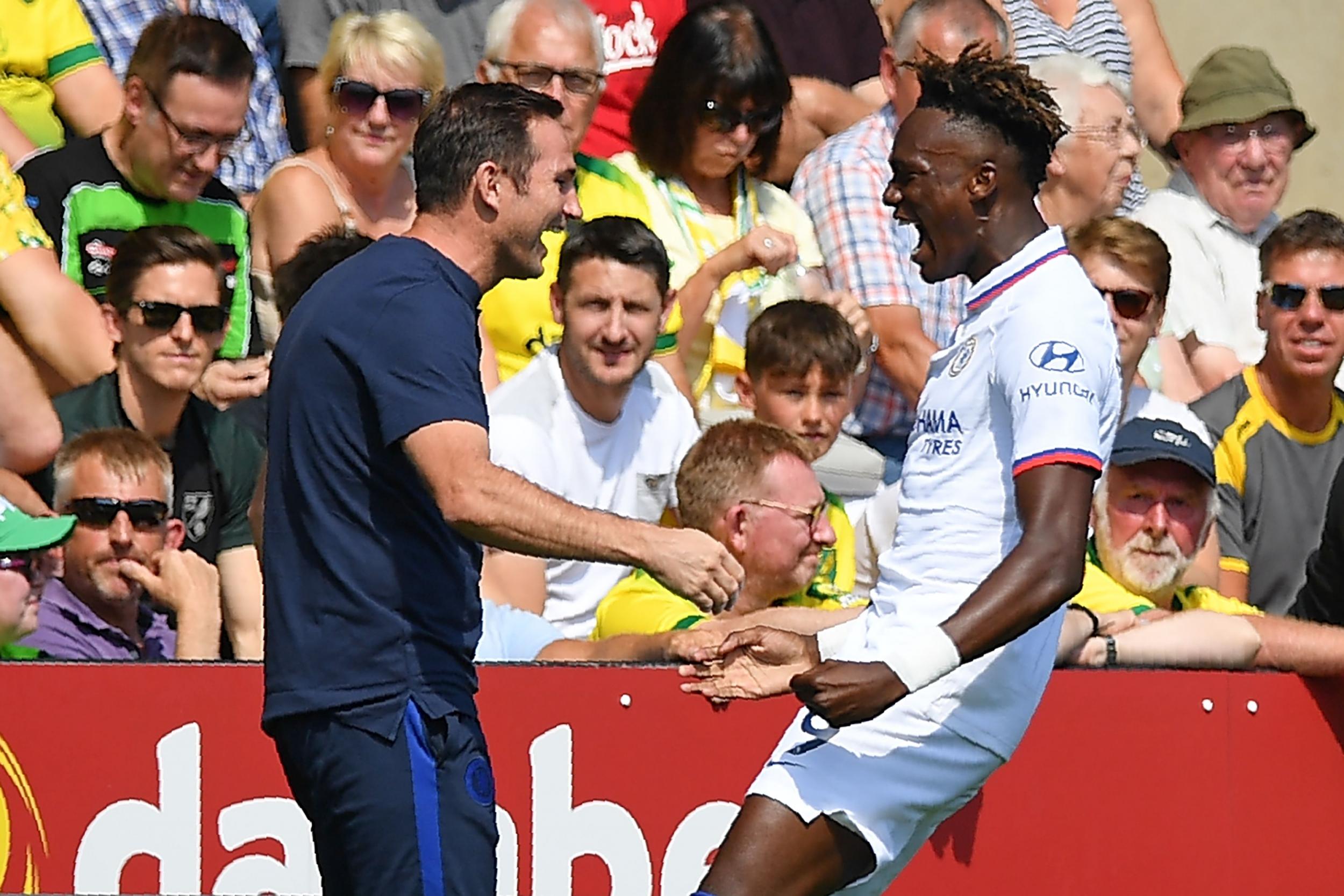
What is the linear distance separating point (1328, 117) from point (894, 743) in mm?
7253

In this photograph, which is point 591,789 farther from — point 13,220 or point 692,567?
point 13,220

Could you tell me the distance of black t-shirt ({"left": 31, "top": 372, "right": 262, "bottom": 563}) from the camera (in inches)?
241

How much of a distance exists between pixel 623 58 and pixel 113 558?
→ 9.71 feet

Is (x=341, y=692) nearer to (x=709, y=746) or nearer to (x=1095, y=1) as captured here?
(x=709, y=746)

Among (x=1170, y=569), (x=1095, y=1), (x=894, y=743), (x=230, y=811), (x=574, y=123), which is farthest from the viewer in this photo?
(x=1095, y=1)

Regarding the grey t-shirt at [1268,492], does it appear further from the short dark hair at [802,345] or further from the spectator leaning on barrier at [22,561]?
the spectator leaning on barrier at [22,561]

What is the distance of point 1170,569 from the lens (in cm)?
600

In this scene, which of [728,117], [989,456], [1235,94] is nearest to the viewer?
[989,456]

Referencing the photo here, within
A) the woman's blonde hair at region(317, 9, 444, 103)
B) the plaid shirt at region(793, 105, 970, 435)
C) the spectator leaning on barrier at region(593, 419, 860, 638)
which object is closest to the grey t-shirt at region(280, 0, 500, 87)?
the woman's blonde hair at region(317, 9, 444, 103)

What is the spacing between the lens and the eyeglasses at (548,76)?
23.0 ft

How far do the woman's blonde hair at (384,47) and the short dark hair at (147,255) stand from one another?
0.99m

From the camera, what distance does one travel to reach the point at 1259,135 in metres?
8.35

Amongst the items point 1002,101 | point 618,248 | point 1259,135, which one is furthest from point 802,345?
point 1259,135

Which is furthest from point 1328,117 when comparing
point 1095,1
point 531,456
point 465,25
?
point 531,456
